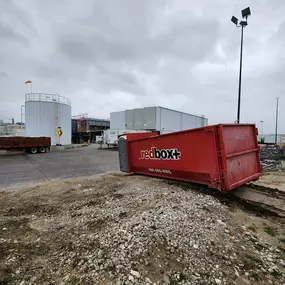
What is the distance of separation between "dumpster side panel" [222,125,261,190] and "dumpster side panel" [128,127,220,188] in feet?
1.08

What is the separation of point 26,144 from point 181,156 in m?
17.8

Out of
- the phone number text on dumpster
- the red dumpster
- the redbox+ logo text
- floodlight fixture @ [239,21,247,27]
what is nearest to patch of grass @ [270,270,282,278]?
the red dumpster

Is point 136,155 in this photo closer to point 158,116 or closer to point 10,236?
point 10,236

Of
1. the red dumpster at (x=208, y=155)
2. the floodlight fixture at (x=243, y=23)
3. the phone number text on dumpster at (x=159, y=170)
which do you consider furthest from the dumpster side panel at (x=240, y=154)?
the floodlight fixture at (x=243, y=23)

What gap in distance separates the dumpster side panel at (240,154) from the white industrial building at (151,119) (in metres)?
29.7

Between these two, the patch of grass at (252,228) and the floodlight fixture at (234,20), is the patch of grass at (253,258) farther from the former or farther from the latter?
the floodlight fixture at (234,20)

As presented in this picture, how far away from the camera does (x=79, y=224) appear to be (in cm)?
311

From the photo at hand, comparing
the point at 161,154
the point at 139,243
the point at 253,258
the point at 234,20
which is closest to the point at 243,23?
the point at 234,20

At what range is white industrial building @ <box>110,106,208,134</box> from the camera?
3534 centimetres

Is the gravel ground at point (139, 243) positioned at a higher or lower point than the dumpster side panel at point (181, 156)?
lower

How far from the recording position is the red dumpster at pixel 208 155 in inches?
161

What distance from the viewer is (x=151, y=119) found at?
35.5 meters

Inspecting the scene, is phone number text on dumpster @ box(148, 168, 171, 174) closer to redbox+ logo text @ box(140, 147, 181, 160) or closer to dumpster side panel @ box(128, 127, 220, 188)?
dumpster side panel @ box(128, 127, 220, 188)

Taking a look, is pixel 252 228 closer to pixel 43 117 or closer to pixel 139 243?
pixel 139 243
